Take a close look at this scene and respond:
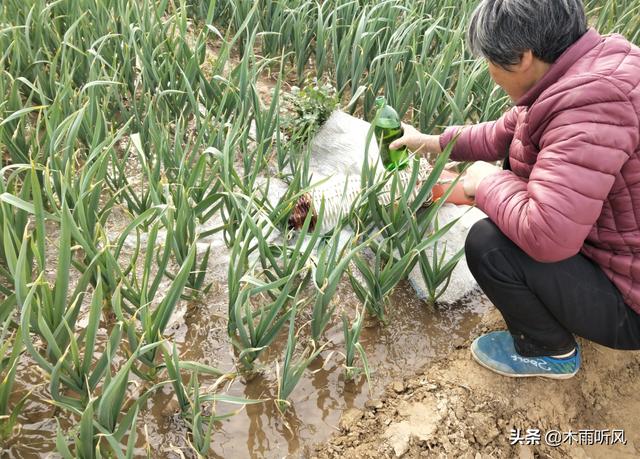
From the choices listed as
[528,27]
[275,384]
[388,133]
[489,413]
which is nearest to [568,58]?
[528,27]

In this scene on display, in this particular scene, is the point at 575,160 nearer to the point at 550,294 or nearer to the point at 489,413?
the point at 550,294

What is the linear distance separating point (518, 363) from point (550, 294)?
29 centimetres

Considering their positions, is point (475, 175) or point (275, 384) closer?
point (275, 384)

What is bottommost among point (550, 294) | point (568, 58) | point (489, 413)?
point (489, 413)

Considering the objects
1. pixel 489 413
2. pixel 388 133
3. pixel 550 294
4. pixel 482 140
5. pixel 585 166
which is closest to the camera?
pixel 585 166

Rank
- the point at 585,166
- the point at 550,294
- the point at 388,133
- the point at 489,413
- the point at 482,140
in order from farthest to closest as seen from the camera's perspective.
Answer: the point at 388,133 → the point at 482,140 → the point at 489,413 → the point at 550,294 → the point at 585,166

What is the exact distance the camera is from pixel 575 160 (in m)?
1.18

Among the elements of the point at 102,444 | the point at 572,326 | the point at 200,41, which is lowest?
the point at 102,444

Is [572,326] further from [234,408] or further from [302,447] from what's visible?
[234,408]

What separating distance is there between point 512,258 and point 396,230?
1.17 feet

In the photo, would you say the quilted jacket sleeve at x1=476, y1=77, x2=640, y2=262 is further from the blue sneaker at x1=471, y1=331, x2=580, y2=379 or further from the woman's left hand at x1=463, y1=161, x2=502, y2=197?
the blue sneaker at x1=471, y1=331, x2=580, y2=379

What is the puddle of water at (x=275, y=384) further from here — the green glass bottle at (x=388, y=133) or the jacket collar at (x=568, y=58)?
the jacket collar at (x=568, y=58)

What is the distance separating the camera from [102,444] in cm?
128

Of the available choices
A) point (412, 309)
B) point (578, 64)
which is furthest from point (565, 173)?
point (412, 309)
